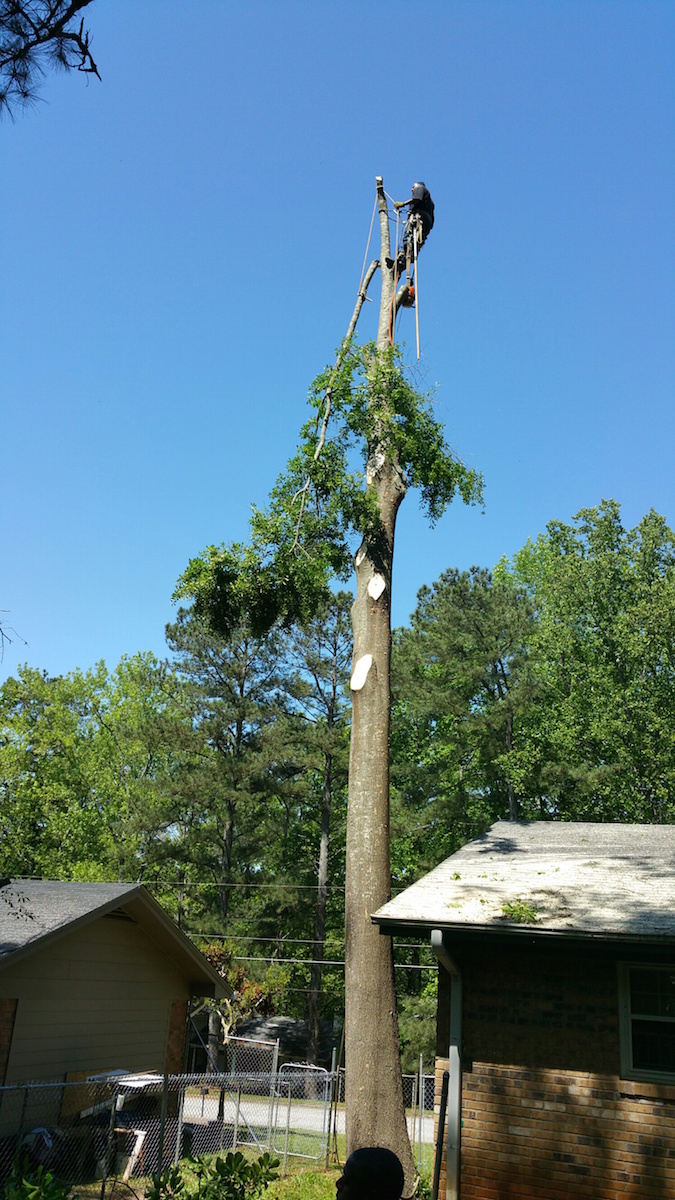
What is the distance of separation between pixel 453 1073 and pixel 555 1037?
3.24 ft

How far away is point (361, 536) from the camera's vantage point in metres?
9.56

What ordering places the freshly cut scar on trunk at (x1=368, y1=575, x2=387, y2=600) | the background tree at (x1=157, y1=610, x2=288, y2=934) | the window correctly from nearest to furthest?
the window
the freshly cut scar on trunk at (x1=368, y1=575, x2=387, y2=600)
the background tree at (x1=157, y1=610, x2=288, y2=934)

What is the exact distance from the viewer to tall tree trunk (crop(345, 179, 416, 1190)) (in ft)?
23.7

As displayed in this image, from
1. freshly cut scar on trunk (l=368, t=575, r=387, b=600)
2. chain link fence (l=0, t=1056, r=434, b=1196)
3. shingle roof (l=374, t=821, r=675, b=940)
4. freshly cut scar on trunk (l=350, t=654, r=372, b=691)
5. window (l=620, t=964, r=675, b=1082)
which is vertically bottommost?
chain link fence (l=0, t=1056, r=434, b=1196)

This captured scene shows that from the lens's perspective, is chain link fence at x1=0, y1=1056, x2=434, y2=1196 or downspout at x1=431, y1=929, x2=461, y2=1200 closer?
downspout at x1=431, y1=929, x2=461, y2=1200

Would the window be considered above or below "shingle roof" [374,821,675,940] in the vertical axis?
below

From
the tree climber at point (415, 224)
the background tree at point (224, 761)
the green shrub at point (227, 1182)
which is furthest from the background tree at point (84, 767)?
the green shrub at point (227, 1182)

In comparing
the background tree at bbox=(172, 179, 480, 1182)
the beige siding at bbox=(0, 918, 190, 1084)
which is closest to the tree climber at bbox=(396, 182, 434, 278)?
the background tree at bbox=(172, 179, 480, 1182)

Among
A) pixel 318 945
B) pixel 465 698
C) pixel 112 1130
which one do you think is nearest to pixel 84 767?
pixel 318 945

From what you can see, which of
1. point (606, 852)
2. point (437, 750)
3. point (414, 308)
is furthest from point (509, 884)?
point (437, 750)

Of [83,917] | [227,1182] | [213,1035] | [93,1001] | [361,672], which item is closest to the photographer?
[227,1182]

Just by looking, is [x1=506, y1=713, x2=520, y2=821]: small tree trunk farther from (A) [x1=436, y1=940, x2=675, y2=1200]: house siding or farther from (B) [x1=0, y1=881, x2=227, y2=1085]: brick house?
(A) [x1=436, y1=940, x2=675, y2=1200]: house siding

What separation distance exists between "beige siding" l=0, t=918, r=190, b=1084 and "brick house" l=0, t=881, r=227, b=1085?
0.05 feet

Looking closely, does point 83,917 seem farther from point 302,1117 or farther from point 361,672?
point 302,1117
